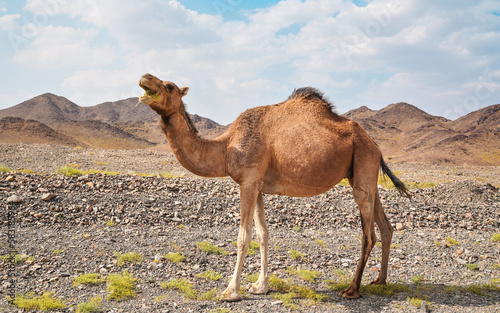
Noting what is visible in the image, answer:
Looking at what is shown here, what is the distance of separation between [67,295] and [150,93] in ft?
12.8

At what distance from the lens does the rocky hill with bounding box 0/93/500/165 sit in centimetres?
7069

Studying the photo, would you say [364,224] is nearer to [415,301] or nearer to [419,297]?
[415,301]

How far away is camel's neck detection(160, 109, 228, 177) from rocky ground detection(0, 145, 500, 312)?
236cm

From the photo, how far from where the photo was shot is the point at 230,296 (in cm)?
631

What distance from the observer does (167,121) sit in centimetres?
625

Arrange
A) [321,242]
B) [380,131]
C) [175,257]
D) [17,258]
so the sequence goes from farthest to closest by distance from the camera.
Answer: [380,131], [321,242], [175,257], [17,258]

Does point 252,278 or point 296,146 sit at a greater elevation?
point 296,146

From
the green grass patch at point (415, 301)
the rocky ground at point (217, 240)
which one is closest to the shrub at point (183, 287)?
the rocky ground at point (217, 240)

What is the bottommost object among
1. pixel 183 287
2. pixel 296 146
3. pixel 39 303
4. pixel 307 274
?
pixel 39 303

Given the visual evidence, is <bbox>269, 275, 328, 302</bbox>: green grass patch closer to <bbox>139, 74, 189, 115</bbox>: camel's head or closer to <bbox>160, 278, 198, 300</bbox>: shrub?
<bbox>160, 278, 198, 300</bbox>: shrub

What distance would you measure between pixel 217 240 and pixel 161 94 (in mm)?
4911

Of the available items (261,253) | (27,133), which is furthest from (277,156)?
(27,133)

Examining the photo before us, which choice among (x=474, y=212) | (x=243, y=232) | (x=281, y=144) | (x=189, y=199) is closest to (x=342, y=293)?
Answer: (x=243, y=232)

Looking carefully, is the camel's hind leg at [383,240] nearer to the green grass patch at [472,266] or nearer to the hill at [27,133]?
the green grass patch at [472,266]
